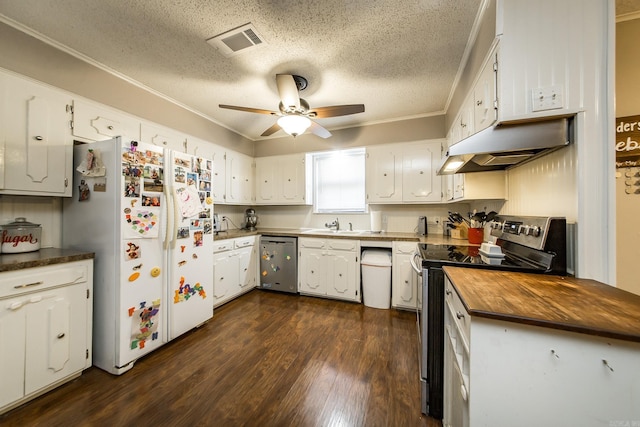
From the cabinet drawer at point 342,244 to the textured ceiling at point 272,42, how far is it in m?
1.71

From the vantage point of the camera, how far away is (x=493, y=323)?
0.73 metres

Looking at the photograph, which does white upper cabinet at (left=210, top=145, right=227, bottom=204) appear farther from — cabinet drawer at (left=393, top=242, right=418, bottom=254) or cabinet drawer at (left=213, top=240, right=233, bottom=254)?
cabinet drawer at (left=393, top=242, right=418, bottom=254)

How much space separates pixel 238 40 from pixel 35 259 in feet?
6.48

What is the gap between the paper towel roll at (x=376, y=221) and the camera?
10.3 feet

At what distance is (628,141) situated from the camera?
1.46 meters

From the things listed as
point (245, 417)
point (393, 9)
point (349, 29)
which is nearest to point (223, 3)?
point (349, 29)

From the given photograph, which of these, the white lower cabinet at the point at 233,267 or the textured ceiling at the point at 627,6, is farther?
the white lower cabinet at the point at 233,267

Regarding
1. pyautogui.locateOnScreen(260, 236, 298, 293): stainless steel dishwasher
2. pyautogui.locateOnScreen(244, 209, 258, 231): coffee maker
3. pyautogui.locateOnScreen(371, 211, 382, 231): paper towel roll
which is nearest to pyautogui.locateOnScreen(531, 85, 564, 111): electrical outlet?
pyautogui.locateOnScreen(371, 211, 382, 231): paper towel roll

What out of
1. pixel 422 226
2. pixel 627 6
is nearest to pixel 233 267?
pixel 422 226

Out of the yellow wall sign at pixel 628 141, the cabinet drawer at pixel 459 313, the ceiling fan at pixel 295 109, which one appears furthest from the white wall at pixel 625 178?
the ceiling fan at pixel 295 109

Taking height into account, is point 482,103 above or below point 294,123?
below

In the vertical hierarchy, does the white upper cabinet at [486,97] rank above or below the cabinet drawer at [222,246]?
above

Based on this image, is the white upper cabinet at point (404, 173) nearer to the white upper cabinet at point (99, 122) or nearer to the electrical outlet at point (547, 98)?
the electrical outlet at point (547, 98)

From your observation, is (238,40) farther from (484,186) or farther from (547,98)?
(484,186)
